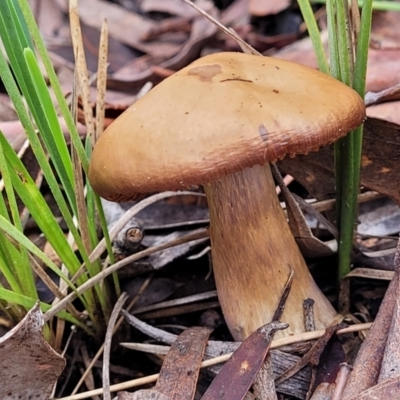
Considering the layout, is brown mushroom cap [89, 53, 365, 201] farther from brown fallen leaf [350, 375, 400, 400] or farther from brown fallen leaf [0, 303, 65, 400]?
brown fallen leaf [350, 375, 400, 400]

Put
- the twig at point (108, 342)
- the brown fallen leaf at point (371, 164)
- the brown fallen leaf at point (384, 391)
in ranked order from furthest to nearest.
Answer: the brown fallen leaf at point (371, 164) → the twig at point (108, 342) → the brown fallen leaf at point (384, 391)

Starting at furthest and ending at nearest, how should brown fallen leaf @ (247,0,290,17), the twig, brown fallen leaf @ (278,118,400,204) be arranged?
brown fallen leaf @ (247,0,290,17), brown fallen leaf @ (278,118,400,204), the twig

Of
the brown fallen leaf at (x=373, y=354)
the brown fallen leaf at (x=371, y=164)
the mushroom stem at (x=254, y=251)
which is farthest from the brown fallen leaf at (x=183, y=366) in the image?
the brown fallen leaf at (x=371, y=164)

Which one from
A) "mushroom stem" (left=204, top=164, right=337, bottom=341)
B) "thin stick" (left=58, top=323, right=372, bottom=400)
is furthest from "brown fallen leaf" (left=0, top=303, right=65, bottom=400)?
"mushroom stem" (left=204, top=164, right=337, bottom=341)

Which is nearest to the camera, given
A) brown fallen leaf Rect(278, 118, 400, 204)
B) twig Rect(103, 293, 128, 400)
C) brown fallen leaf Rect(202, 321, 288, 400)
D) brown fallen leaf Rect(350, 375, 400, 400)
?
brown fallen leaf Rect(350, 375, 400, 400)

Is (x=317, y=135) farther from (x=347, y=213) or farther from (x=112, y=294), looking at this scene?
(x=112, y=294)

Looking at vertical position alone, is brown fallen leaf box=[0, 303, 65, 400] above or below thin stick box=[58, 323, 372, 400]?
above

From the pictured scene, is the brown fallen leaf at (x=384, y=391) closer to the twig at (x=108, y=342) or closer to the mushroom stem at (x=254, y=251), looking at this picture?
the mushroom stem at (x=254, y=251)

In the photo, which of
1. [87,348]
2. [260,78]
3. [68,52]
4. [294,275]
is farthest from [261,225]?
[68,52]
